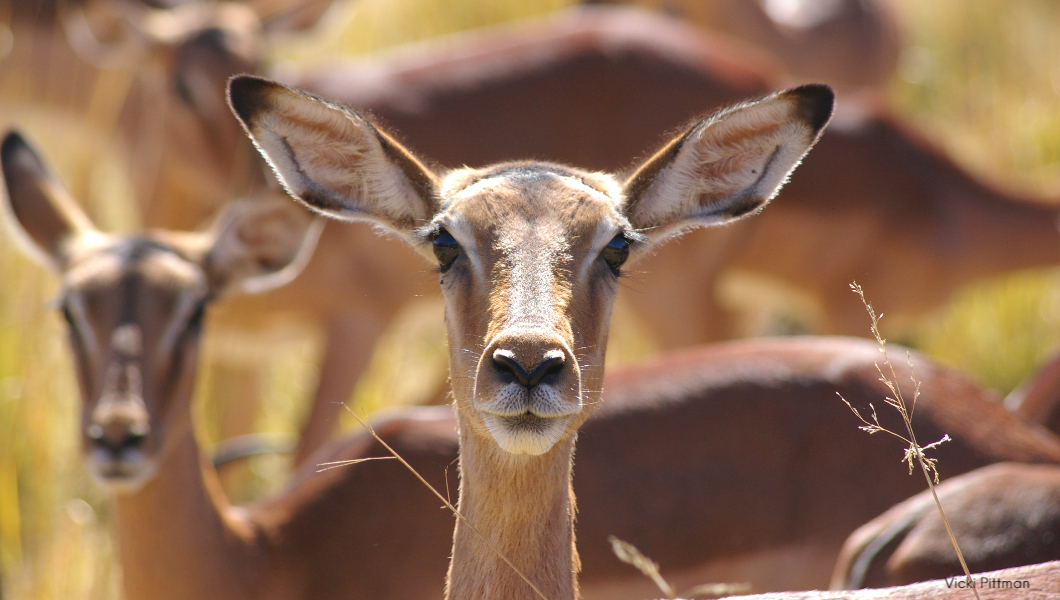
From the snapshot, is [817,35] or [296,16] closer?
[296,16]

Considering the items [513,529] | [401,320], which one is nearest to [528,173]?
[513,529]

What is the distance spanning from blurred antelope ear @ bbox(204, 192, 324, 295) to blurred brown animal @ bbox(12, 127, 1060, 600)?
23 mm

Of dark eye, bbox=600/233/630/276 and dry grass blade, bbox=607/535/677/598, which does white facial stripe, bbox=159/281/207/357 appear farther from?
dark eye, bbox=600/233/630/276

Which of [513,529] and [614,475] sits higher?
[614,475]

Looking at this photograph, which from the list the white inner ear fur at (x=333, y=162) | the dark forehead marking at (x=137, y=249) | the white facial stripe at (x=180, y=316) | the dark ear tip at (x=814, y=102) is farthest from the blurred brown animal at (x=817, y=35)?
the white inner ear fur at (x=333, y=162)

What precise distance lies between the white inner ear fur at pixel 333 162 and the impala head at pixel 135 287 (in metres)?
1.12

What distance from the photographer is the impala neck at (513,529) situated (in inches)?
108

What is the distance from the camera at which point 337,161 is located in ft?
10.3

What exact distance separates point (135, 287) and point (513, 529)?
6.30 ft

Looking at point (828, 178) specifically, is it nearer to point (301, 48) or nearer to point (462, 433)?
point (462, 433)

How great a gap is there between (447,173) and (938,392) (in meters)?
2.14

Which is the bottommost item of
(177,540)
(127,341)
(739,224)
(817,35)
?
(177,540)

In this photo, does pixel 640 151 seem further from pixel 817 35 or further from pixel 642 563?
pixel 817 35

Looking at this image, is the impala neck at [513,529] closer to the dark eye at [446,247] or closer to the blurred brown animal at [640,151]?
the dark eye at [446,247]
